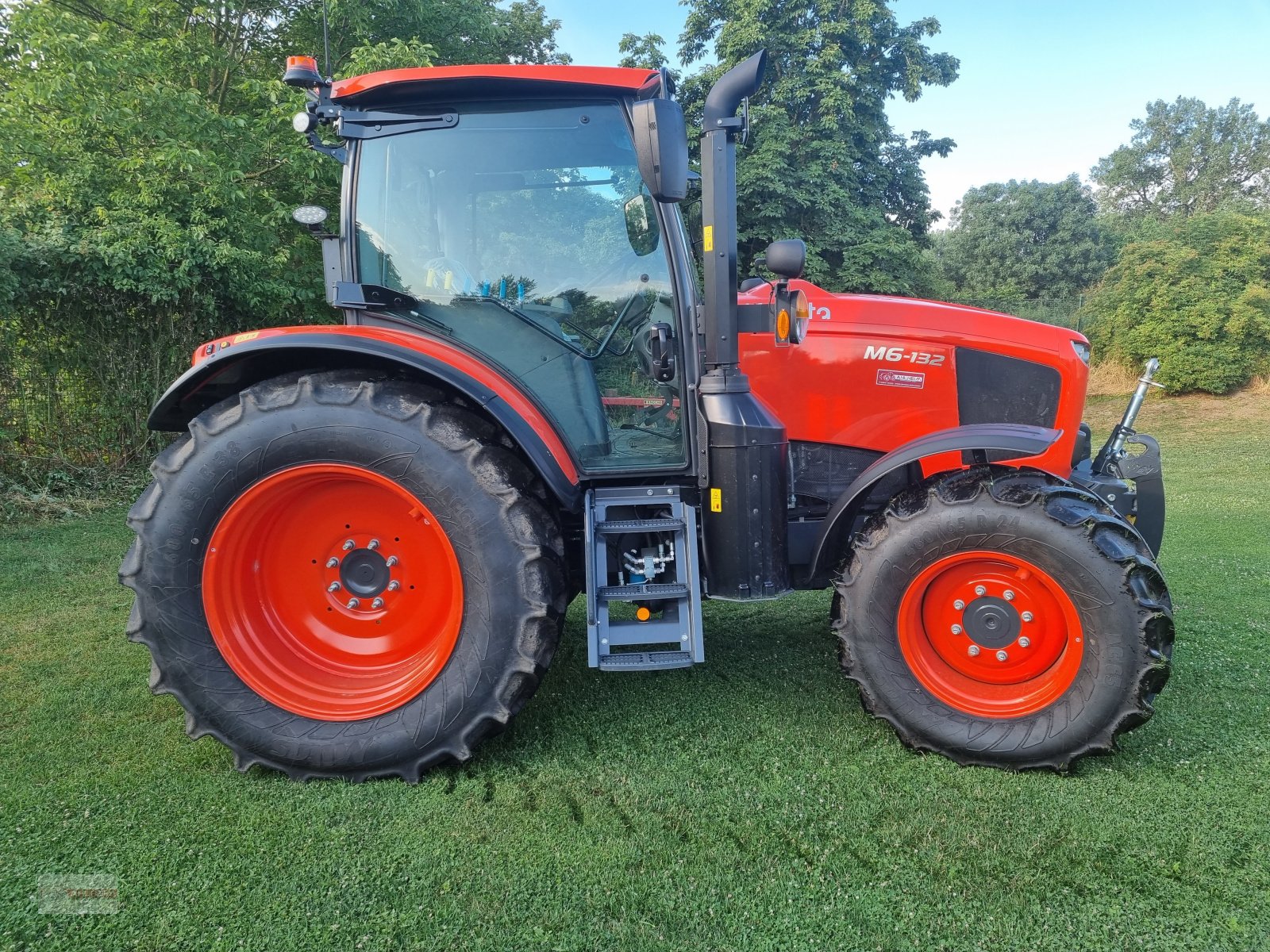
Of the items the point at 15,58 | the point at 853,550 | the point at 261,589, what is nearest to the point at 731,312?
the point at 853,550

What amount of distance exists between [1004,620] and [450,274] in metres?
2.17

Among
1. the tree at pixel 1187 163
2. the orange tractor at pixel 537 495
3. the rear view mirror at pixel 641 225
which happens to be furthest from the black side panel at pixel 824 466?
the tree at pixel 1187 163

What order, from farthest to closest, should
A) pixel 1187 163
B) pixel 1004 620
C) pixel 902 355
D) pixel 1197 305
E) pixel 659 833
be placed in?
pixel 1187 163 → pixel 1197 305 → pixel 902 355 → pixel 1004 620 → pixel 659 833

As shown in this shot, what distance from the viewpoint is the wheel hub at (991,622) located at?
2.38m

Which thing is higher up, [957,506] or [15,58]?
[15,58]

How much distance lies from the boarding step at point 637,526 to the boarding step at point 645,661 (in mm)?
402

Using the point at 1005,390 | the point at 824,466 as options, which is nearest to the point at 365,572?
the point at 824,466

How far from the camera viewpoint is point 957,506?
236 centimetres

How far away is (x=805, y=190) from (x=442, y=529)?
13386 mm

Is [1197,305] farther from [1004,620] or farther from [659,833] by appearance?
[659,833]

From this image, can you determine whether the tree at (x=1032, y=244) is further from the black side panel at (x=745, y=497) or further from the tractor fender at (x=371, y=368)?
the tractor fender at (x=371, y=368)

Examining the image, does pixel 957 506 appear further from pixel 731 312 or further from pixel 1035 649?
pixel 731 312

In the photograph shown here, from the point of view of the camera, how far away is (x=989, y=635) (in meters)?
2.39

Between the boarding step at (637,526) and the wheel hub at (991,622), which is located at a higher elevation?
the boarding step at (637,526)
